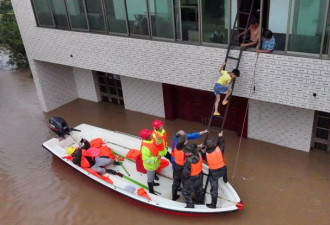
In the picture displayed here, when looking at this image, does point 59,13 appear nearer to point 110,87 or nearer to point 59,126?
point 110,87

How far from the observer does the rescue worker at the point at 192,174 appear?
23.2 ft

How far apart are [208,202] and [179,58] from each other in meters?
3.80

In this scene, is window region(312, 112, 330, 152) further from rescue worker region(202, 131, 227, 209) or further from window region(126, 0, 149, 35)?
window region(126, 0, 149, 35)

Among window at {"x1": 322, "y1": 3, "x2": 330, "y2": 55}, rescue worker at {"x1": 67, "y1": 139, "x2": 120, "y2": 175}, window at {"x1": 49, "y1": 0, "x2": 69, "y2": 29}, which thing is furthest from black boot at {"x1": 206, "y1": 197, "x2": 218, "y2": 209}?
window at {"x1": 49, "y1": 0, "x2": 69, "y2": 29}

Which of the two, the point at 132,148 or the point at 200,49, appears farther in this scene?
the point at 132,148

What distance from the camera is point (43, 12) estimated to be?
11.6 metres

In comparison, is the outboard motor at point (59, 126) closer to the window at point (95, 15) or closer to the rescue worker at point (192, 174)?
the window at point (95, 15)

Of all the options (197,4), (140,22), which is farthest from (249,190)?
(140,22)

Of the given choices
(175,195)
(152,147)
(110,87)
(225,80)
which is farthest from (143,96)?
(175,195)

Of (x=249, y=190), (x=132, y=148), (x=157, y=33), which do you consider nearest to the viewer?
(x=249, y=190)

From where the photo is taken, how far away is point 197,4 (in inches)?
320

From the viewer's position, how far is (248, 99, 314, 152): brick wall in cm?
925

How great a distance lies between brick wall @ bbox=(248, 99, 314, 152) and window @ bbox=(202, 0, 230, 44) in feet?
8.52

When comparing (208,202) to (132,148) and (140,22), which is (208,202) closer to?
(132,148)
